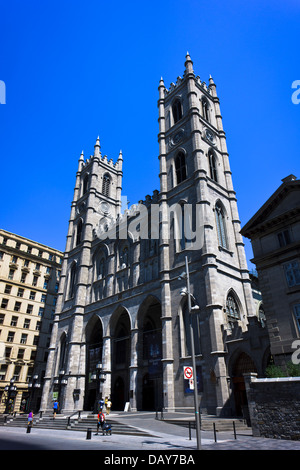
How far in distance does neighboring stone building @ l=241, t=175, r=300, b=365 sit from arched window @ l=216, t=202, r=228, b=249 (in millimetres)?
8119

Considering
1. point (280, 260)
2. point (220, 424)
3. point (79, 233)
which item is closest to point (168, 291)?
point (280, 260)

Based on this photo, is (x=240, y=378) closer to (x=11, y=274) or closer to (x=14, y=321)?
(x=14, y=321)

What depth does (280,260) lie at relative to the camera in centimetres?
2141

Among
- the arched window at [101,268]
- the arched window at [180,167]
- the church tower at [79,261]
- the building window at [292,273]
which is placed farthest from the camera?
the arched window at [101,268]

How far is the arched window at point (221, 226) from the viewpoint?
105 ft

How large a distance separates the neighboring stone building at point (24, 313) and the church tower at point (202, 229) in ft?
98.9

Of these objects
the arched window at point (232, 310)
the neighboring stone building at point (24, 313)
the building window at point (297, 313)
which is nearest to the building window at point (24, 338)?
the neighboring stone building at point (24, 313)

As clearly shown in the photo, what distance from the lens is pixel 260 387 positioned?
1598 centimetres

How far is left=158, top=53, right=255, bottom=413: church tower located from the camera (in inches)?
995

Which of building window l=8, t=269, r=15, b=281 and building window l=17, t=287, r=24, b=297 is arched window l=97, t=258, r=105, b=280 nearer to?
building window l=17, t=287, r=24, b=297

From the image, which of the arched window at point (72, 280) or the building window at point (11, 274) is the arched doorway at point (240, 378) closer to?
the arched window at point (72, 280)

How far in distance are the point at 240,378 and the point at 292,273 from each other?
→ 9.06 meters
